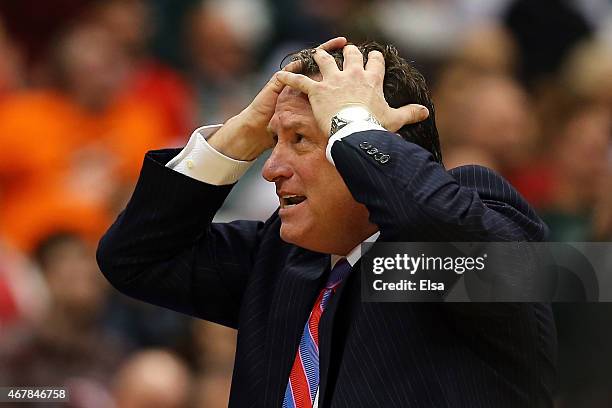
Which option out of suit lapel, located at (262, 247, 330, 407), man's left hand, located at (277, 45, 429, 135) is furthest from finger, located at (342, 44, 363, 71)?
suit lapel, located at (262, 247, 330, 407)

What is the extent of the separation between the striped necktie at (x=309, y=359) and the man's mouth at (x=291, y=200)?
16 centimetres

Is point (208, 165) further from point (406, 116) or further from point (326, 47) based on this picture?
point (406, 116)

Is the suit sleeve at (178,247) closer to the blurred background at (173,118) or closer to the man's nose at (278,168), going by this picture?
the man's nose at (278,168)

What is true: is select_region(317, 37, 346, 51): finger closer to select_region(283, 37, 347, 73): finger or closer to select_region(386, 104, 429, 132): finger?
select_region(283, 37, 347, 73): finger

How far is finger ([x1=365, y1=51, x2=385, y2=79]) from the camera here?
2564 mm

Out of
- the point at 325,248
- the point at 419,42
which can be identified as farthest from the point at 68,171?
the point at 325,248

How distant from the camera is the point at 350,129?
2.41 m

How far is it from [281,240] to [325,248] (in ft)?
0.82

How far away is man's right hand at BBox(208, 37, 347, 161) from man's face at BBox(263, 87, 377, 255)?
0.17 metres

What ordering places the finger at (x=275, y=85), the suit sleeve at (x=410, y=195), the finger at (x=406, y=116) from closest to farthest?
1. the suit sleeve at (x=410, y=195)
2. the finger at (x=406, y=116)
3. the finger at (x=275, y=85)

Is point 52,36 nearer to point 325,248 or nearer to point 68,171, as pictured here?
point 68,171

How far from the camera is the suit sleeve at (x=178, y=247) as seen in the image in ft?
9.16

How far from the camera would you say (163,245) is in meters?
2.83

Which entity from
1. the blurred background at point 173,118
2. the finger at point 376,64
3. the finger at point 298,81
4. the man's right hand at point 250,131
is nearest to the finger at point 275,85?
the man's right hand at point 250,131
